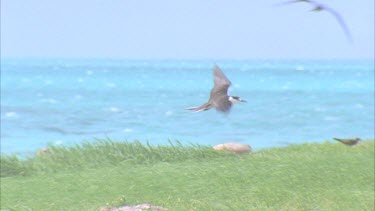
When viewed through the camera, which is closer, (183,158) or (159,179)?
(159,179)

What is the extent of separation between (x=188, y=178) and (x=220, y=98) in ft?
21.2

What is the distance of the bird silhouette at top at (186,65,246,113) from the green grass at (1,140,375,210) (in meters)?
3.82

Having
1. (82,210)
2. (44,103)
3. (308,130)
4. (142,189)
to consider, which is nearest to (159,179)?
(142,189)

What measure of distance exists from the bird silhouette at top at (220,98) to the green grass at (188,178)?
382 centimetres

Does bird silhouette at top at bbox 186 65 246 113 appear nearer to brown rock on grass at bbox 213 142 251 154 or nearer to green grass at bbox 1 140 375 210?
green grass at bbox 1 140 375 210

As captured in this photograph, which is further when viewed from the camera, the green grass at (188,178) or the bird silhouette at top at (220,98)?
the green grass at (188,178)

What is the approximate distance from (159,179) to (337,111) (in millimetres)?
33851

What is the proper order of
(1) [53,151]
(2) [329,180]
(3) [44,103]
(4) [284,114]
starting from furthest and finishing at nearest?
1. (3) [44,103]
2. (4) [284,114]
3. (1) [53,151]
4. (2) [329,180]

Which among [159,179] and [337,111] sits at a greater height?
[159,179]

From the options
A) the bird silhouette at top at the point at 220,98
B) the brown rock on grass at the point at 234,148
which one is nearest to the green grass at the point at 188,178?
the brown rock on grass at the point at 234,148

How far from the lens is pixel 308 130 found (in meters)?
33.8

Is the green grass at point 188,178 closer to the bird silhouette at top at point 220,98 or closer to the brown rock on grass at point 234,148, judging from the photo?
the brown rock on grass at point 234,148

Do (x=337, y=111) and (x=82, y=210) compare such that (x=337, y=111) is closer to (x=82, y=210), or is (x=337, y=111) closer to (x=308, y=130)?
(x=308, y=130)

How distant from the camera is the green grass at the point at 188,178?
1169cm
